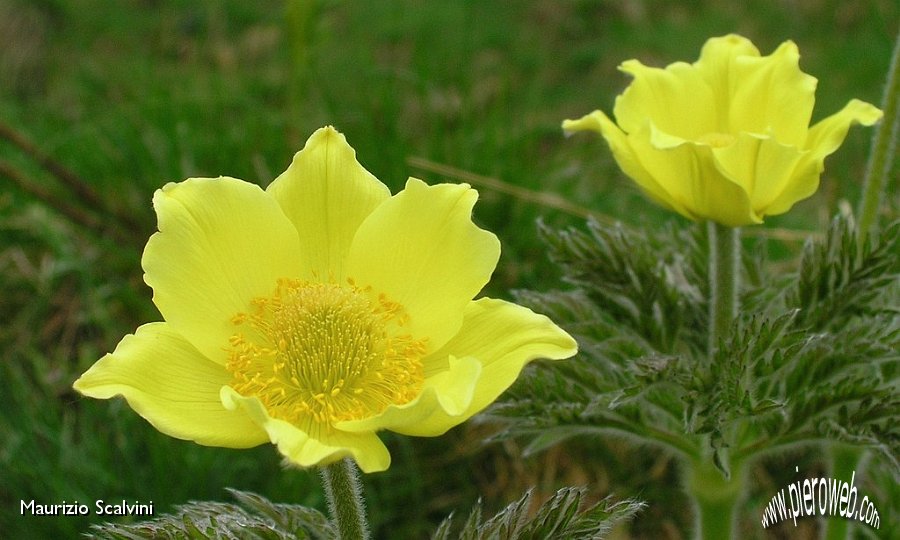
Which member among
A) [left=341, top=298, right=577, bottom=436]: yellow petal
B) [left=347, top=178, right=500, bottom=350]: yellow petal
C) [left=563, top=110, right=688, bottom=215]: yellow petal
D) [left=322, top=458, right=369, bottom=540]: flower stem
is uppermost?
[left=563, top=110, right=688, bottom=215]: yellow petal

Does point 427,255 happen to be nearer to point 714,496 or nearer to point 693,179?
point 693,179

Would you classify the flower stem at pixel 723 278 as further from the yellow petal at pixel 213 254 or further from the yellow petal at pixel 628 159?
the yellow petal at pixel 213 254

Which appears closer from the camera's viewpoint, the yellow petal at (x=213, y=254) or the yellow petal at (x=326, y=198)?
the yellow petal at (x=213, y=254)

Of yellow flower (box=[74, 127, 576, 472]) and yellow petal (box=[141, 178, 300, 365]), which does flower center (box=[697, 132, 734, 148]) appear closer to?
yellow flower (box=[74, 127, 576, 472])

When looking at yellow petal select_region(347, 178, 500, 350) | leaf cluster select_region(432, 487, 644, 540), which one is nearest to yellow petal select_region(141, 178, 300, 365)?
yellow petal select_region(347, 178, 500, 350)

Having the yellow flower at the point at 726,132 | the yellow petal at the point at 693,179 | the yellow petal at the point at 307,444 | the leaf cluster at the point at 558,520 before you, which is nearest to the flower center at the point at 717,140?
the yellow flower at the point at 726,132

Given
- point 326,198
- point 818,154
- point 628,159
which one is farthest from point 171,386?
point 818,154

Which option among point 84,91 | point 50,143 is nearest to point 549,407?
point 50,143
